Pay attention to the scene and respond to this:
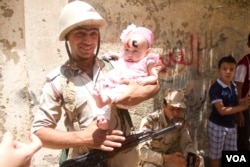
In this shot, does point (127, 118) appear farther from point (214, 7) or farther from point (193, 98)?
point (214, 7)

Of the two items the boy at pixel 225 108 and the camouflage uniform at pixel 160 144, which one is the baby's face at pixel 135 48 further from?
the boy at pixel 225 108

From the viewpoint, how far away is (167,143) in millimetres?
3506

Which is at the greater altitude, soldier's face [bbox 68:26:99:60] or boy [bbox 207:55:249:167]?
soldier's face [bbox 68:26:99:60]

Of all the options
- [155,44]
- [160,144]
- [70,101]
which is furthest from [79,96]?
[155,44]

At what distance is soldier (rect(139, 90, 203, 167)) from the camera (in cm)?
341

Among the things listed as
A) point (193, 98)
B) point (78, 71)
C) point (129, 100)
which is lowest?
point (193, 98)

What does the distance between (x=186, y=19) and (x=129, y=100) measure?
2275 mm

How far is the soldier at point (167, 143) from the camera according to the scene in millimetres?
3410

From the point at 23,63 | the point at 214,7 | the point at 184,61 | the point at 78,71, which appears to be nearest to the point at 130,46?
the point at 78,71

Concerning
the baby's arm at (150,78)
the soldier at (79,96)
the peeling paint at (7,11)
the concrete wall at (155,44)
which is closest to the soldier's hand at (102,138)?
the soldier at (79,96)

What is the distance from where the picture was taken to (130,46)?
2391mm

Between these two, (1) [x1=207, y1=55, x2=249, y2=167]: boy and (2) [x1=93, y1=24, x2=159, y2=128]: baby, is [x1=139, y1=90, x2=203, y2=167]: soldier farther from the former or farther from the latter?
(2) [x1=93, y1=24, x2=159, y2=128]: baby

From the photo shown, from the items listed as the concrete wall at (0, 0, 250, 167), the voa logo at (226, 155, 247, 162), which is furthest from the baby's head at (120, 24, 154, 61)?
the voa logo at (226, 155, 247, 162)

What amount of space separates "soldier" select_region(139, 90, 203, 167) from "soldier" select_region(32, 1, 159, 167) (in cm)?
120
